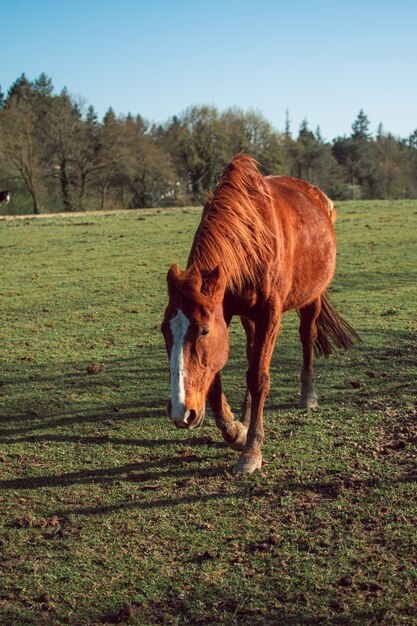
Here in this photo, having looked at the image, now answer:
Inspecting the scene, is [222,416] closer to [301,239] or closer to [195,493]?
[195,493]

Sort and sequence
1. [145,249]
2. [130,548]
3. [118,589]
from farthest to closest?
[145,249] < [130,548] < [118,589]

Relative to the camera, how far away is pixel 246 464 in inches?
188

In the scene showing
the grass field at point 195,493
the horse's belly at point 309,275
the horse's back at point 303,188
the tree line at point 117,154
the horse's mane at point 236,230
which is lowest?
the grass field at point 195,493

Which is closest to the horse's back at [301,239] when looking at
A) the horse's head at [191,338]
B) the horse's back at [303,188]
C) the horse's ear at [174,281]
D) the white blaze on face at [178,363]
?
the horse's back at [303,188]

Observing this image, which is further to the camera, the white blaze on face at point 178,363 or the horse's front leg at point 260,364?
the horse's front leg at point 260,364

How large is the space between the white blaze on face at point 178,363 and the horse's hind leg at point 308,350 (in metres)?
2.56

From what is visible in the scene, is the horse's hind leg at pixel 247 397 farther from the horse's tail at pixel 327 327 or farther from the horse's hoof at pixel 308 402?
the horse's tail at pixel 327 327

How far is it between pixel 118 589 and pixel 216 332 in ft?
5.40

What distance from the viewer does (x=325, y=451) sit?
517 cm

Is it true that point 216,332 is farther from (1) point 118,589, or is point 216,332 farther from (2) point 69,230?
(2) point 69,230

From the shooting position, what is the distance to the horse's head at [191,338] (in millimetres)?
3918

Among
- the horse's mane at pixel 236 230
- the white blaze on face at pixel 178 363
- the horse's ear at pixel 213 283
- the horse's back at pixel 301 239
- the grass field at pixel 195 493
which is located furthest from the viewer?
the horse's back at pixel 301 239

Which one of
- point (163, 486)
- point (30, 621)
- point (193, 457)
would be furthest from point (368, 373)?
point (30, 621)

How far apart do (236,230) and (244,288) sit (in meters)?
0.43
